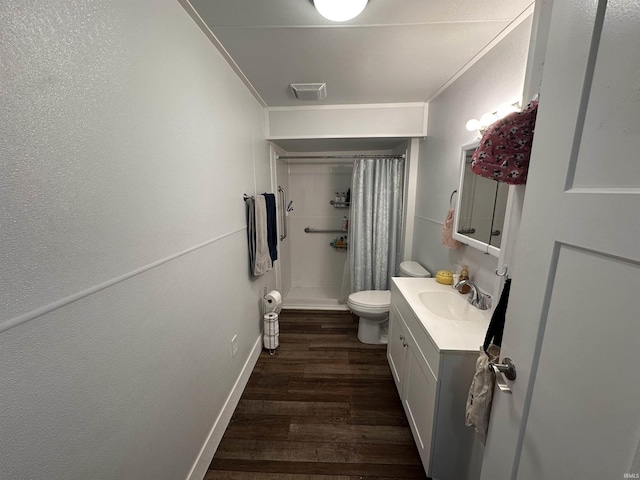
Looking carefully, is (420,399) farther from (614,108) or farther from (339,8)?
(339,8)

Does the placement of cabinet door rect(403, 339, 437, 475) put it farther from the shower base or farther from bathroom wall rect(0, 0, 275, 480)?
the shower base

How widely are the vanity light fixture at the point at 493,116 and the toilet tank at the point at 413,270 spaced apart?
3.89ft

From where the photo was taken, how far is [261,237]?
74.2 inches

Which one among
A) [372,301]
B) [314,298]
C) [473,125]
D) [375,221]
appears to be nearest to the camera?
[473,125]

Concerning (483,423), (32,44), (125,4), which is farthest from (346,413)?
(125,4)

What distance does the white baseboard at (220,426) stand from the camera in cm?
124

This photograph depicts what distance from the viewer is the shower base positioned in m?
3.09

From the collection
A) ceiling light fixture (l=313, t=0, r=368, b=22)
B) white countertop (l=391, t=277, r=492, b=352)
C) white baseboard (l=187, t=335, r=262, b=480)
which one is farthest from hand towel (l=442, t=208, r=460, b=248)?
white baseboard (l=187, t=335, r=262, b=480)

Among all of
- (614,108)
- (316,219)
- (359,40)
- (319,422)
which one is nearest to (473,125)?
(359,40)

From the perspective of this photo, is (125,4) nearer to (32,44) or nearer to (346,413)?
(32,44)

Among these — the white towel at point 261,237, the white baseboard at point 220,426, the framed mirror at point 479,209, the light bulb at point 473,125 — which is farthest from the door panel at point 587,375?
the white towel at point 261,237

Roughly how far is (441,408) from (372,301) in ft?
3.80

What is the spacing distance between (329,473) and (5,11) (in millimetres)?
2042

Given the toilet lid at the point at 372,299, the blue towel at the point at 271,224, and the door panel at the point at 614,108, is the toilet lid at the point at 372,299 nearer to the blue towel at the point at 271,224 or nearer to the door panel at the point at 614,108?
the blue towel at the point at 271,224
